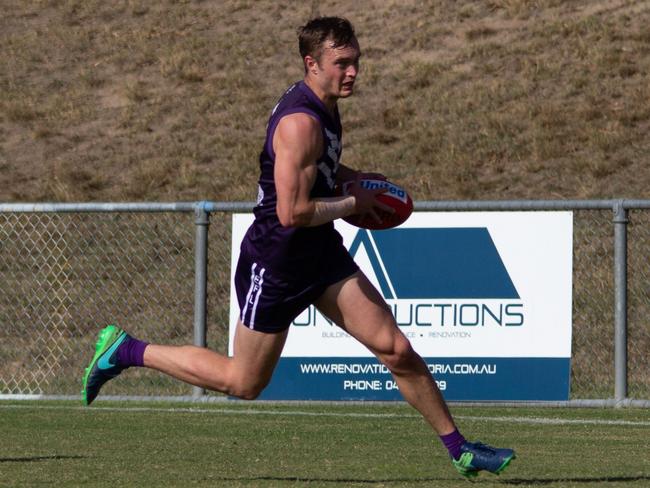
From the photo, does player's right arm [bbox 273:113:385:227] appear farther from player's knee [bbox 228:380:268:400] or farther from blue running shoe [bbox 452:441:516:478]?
blue running shoe [bbox 452:441:516:478]

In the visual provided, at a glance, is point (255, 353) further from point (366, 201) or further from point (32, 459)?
point (32, 459)

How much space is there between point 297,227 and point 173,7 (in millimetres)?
26917

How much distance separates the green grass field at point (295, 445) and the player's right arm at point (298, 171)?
4.03ft

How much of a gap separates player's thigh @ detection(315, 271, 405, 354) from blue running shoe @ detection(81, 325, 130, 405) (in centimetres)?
114

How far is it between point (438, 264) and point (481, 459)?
193 inches

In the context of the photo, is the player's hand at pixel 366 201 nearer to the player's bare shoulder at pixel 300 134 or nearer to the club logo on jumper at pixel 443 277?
the player's bare shoulder at pixel 300 134

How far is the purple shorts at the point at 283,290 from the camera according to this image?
21.4ft

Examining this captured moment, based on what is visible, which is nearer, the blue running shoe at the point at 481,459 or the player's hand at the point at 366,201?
the blue running shoe at the point at 481,459

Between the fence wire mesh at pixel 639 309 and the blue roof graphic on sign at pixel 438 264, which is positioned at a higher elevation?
the blue roof graphic on sign at pixel 438 264

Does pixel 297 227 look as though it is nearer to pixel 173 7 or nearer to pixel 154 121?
pixel 154 121

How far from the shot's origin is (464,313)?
36.7ft

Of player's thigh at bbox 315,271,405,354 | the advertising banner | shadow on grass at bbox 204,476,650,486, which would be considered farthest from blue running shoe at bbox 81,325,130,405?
the advertising banner

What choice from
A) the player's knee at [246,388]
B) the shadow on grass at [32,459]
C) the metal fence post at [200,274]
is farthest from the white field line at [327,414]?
the player's knee at [246,388]

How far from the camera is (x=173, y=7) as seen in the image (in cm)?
3262
